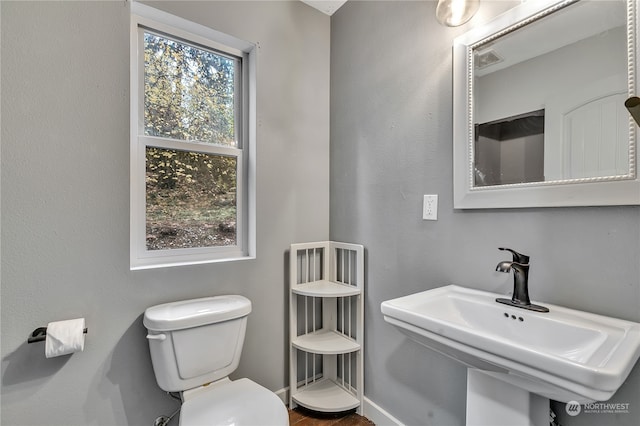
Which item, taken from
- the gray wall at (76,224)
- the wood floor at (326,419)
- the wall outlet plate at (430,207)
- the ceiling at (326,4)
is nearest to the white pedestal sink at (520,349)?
the wall outlet plate at (430,207)

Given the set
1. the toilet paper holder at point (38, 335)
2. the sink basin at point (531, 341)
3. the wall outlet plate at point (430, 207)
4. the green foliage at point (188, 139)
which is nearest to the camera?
the sink basin at point (531, 341)

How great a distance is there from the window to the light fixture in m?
0.99

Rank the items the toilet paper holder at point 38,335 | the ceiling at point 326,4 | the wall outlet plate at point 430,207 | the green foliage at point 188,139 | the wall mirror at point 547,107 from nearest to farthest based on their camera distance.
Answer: the wall mirror at point 547,107
the toilet paper holder at point 38,335
the wall outlet plate at point 430,207
the green foliage at point 188,139
the ceiling at point 326,4

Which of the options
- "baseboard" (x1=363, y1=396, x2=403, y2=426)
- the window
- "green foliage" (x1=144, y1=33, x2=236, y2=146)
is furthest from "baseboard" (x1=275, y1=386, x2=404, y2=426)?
"green foliage" (x1=144, y1=33, x2=236, y2=146)

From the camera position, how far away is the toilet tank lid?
1.13 metres

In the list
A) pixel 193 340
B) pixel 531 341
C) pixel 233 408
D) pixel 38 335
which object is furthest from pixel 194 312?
pixel 531 341

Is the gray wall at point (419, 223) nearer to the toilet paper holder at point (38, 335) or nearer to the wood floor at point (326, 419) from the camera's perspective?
the wood floor at point (326, 419)

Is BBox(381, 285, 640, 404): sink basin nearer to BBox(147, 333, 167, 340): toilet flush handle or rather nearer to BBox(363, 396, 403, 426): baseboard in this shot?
BBox(363, 396, 403, 426): baseboard

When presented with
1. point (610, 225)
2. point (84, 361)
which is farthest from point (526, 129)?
point (84, 361)

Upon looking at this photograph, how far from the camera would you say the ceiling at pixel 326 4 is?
1753 millimetres

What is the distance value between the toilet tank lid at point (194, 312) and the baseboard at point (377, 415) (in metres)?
0.90

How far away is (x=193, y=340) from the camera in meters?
1.18

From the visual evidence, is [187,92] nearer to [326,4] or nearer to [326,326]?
[326,4]

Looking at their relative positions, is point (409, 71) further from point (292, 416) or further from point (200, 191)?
point (292, 416)
